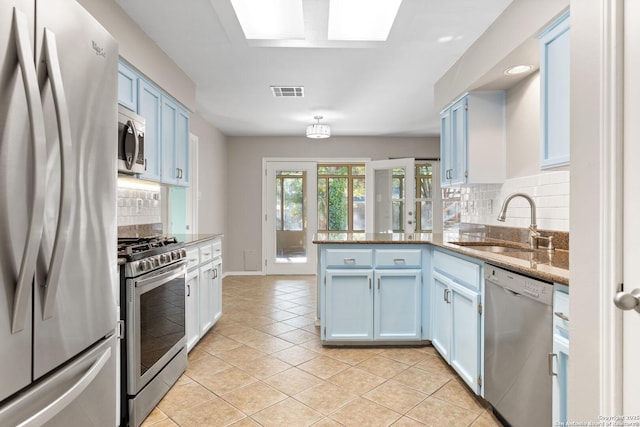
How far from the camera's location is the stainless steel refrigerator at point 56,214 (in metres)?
0.80

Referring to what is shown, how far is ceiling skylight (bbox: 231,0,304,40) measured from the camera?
245cm

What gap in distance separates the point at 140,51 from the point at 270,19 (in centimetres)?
96

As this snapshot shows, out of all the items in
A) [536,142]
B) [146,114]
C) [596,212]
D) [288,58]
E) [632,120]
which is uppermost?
[288,58]

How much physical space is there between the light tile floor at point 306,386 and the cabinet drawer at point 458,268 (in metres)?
0.69

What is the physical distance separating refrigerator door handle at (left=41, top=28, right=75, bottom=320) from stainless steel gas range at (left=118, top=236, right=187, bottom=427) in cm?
91

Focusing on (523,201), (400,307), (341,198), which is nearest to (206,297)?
(400,307)

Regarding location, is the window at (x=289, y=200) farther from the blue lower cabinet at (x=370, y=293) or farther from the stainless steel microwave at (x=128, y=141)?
the stainless steel microwave at (x=128, y=141)

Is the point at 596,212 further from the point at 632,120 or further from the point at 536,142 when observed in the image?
the point at 536,142

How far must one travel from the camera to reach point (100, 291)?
1.17 meters

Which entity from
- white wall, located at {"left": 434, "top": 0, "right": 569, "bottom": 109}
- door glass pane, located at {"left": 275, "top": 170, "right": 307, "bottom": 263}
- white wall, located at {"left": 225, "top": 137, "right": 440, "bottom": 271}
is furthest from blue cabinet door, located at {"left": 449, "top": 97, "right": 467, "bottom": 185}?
door glass pane, located at {"left": 275, "top": 170, "right": 307, "bottom": 263}

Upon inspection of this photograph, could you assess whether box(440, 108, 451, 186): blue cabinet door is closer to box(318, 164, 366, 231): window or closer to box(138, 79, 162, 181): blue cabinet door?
box(138, 79, 162, 181): blue cabinet door

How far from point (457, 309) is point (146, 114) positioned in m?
2.64

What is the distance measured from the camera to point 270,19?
264 centimetres

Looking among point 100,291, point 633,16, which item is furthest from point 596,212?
point 100,291
